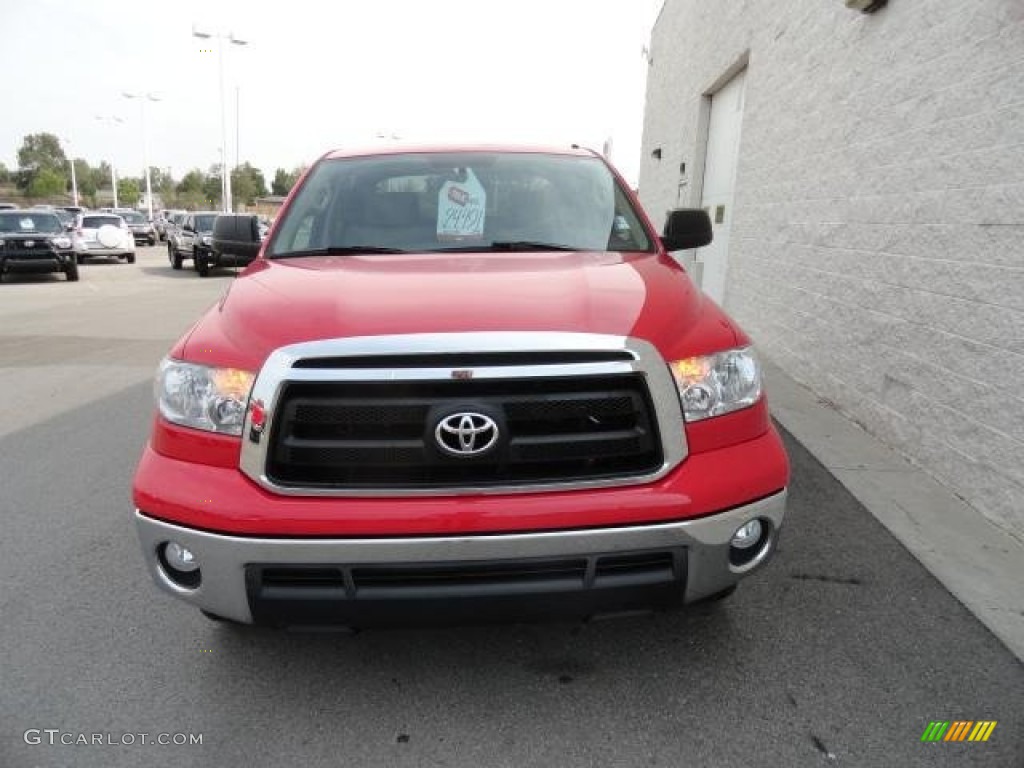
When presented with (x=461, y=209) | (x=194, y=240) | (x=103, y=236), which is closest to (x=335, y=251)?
(x=461, y=209)

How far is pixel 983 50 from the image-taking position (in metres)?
3.92

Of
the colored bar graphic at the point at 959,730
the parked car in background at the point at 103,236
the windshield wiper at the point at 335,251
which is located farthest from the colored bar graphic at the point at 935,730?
the parked car in background at the point at 103,236

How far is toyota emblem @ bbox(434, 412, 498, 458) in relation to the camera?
6.78 feet

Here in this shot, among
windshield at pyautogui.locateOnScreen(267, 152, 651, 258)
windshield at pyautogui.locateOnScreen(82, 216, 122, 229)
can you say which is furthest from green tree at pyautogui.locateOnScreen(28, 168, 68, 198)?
windshield at pyautogui.locateOnScreen(267, 152, 651, 258)

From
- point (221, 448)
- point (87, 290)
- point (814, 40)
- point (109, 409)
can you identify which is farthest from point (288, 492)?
point (87, 290)

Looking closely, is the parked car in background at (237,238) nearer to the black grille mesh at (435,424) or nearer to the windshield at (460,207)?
the windshield at (460,207)

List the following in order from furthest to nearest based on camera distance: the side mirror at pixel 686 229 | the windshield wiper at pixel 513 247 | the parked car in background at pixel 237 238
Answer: the parked car in background at pixel 237 238, the side mirror at pixel 686 229, the windshield wiper at pixel 513 247

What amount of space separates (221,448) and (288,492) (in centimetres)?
26

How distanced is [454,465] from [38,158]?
13280cm

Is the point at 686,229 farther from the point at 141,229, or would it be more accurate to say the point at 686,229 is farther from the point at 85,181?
the point at 85,181

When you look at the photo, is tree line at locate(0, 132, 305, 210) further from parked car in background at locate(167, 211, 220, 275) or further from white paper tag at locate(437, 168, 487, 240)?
white paper tag at locate(437, 168, 487, 240)

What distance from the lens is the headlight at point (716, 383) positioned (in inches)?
88.4

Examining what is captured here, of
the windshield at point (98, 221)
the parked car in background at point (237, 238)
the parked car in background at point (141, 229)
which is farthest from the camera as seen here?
the parked car in background at point (141, 229)
